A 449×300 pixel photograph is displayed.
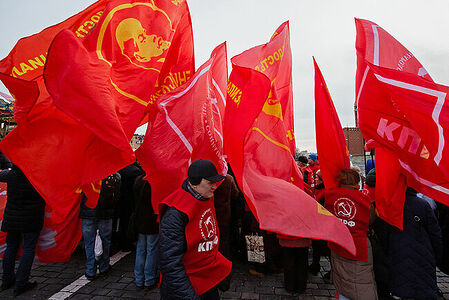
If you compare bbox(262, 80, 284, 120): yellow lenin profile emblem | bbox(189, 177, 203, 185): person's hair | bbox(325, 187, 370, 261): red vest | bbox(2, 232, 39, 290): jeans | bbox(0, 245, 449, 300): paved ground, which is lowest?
bbox(0, 245, 449, 300): paved ground

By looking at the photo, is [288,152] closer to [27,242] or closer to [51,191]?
[51,191]

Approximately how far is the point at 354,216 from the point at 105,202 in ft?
12.7

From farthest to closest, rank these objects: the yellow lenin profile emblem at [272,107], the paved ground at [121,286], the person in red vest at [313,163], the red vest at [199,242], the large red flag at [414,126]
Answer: the person in red vest at [313,163]
the paved ground at [121,286]
the yellow lenin profile emblem at [272,107]
the large red flag at [414,126]
the red vest at [199,242]

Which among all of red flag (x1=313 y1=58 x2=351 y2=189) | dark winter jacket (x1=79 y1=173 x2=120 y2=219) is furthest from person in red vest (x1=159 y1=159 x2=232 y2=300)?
dark winter jacket (x1=79 y1=173 x2=120 y2=219)

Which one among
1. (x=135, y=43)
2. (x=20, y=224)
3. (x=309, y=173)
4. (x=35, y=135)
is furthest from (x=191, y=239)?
(x=309, y=173)

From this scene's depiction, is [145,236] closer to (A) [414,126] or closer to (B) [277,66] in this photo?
(B) [277,66]

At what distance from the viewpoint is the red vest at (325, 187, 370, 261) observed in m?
2.94

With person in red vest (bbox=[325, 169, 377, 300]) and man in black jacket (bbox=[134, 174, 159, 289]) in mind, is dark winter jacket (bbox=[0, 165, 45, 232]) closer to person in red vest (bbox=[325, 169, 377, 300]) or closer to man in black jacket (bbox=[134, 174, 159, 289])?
man in black jacket (bbox=[134, 174, 159, 289])

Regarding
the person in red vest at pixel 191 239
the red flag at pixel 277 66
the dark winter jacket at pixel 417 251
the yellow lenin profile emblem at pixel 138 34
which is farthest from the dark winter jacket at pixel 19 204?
the dark winter jacket at pixel 417 251

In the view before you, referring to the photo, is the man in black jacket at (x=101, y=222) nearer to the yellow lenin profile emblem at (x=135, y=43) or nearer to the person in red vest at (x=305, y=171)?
the yellow lenin profile emblem at (x=135, y=43)

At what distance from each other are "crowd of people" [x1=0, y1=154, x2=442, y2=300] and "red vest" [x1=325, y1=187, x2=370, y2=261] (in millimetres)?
11

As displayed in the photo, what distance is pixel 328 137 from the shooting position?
10.7 ft

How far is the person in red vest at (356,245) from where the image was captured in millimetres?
2895

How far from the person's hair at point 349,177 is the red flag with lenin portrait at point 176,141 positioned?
1536mm
